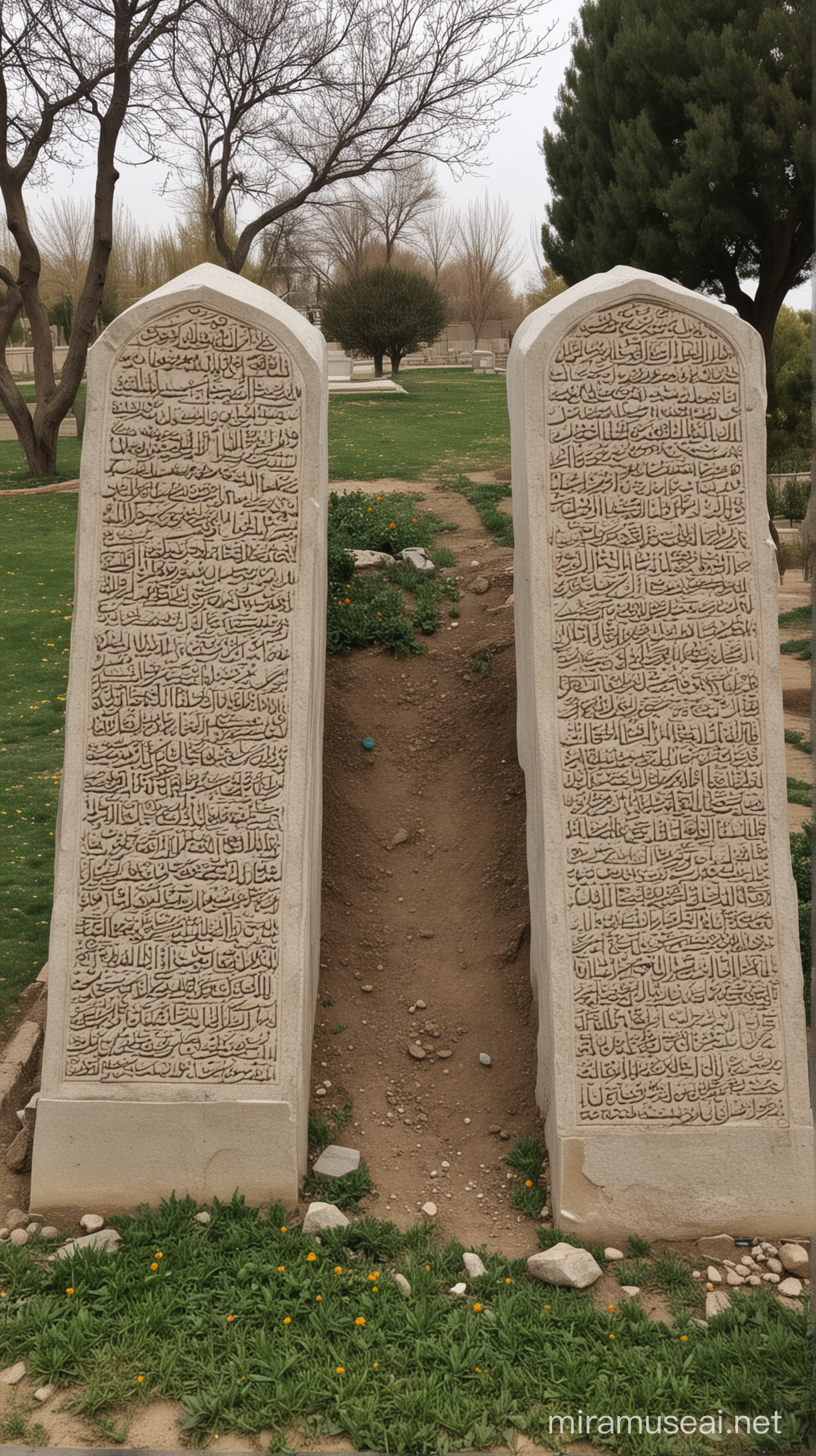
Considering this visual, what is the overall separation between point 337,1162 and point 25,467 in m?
16.1

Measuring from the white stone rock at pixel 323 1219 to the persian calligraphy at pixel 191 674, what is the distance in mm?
668

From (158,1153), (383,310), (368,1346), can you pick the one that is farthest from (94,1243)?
(383,310)

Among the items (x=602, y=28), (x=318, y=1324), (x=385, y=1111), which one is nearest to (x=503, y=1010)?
(x=385, y=1111)

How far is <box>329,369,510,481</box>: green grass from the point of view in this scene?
1249cm

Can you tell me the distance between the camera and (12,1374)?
Answer: 2.89 meters

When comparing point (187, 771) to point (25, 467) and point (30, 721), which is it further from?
point (25, 467)

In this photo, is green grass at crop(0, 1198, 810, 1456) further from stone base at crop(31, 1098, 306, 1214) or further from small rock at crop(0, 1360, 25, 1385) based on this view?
stone base at crop(31, 1098, 306, 1214)

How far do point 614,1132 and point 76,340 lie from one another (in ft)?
49.1

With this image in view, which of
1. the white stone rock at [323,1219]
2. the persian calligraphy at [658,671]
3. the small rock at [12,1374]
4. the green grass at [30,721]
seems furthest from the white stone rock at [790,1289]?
the green grass at [30,721]

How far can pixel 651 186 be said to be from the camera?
952cm

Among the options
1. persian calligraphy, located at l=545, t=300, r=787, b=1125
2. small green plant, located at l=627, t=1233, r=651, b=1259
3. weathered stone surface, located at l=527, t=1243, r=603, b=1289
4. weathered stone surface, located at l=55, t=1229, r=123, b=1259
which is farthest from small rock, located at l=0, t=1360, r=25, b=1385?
persian calligraphy, located at l=545, t=300, r=787, b=1125

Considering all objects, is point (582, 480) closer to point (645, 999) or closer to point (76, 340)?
point (645, 999)

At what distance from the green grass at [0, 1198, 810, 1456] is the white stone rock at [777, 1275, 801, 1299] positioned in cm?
11

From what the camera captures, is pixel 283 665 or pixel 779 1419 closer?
pixel 779 1419
